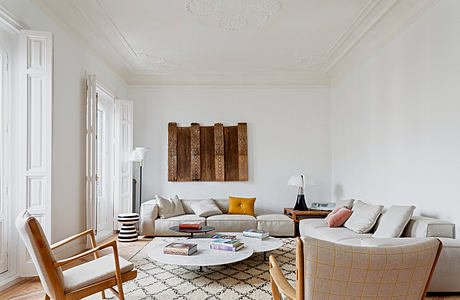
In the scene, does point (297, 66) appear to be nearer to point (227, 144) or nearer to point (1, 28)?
point (227, 144)

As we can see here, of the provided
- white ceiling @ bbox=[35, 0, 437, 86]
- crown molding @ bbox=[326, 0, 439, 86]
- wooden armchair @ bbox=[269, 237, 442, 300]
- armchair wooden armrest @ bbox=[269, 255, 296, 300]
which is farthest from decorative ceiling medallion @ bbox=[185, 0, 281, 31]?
wooden armchair @ bbox=[269, 237, 442, 300]

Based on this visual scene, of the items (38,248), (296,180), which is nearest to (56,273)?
(38,248)

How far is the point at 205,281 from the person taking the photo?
355cm

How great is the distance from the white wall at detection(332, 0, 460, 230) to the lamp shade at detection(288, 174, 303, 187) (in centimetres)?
88

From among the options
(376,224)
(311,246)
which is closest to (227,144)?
A: (376,224)

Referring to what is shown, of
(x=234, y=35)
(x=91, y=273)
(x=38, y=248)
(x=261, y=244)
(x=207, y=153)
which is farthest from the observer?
(x=207, y=153)

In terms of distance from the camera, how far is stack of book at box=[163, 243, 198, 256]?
12.0ft

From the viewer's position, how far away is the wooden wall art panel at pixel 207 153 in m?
6.87

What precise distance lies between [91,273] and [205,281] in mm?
1306

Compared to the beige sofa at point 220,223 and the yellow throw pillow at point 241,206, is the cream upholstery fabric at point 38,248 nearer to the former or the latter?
the beige sofa at point 220,223

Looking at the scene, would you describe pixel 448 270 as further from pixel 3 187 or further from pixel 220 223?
pixel 3 187

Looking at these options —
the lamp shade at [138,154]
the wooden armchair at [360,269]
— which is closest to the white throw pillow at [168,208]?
the lamp shade at [138,154]

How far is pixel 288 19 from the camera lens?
4500 millimetres

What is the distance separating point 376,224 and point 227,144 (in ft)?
11.2
